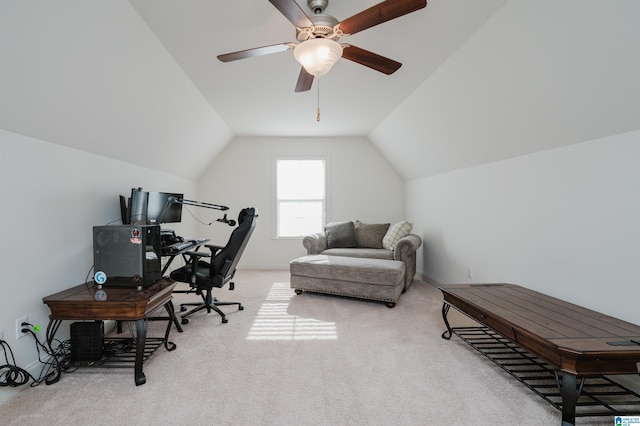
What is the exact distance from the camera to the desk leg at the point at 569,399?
4.83ft

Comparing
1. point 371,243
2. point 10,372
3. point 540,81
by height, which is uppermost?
point 540,81

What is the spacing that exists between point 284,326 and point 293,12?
2.55 metres

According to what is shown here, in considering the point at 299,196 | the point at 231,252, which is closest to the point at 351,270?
the point at 231,252

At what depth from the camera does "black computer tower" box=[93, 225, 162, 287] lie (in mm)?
2193

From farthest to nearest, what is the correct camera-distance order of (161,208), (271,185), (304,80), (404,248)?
(271,185) < (404,248) < (161,208) < (304,80)

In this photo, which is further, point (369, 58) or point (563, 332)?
point (369, 58)

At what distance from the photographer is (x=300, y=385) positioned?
1950 mm

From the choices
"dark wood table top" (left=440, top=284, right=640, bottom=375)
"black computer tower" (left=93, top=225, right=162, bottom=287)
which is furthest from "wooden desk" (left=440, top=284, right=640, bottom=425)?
"black computer tower" (left=93, top=225, right=162, bottom=287)

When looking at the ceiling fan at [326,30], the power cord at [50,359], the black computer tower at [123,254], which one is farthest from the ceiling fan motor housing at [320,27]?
the power cord at [50,359]

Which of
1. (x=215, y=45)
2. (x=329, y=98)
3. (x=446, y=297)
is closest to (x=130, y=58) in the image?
(x=215, y=45)

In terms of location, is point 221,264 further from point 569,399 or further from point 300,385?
point 569,399

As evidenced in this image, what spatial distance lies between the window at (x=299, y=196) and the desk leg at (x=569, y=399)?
4369 millimetres

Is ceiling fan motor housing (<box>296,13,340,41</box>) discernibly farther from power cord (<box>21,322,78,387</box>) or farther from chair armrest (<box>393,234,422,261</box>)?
chair armrest (<box>393,234,422,261</box>)

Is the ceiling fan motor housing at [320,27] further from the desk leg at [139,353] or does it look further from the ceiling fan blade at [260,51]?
the desk leg at [139,353]
